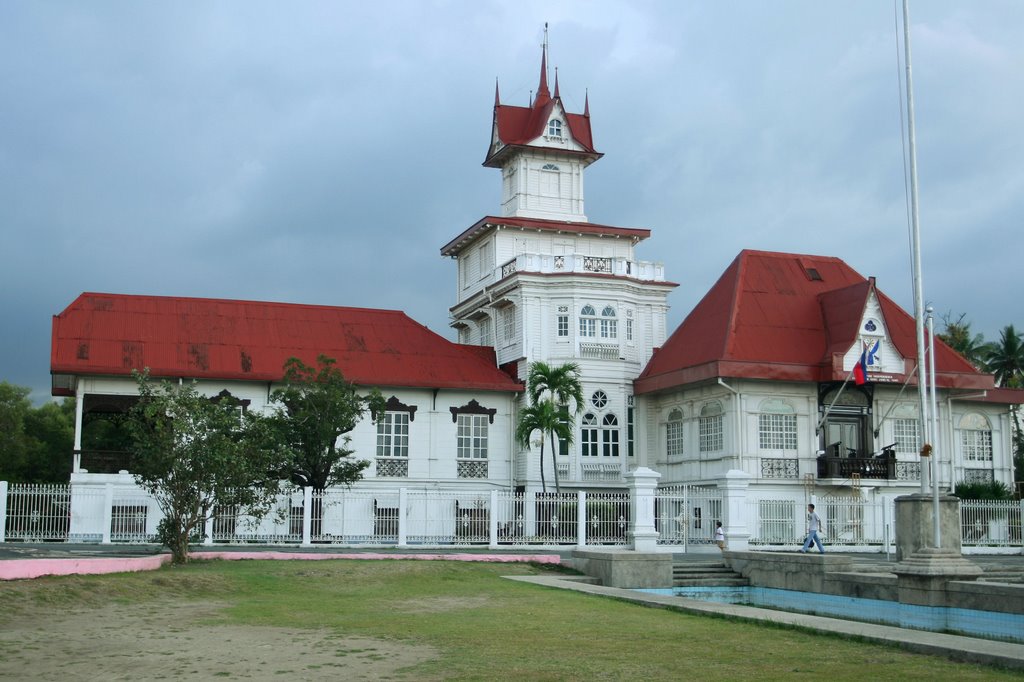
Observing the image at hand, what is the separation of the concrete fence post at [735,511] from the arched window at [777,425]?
29.8 ft

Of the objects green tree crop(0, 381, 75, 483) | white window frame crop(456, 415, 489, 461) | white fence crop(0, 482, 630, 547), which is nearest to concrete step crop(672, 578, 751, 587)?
white fence crop(0, 482, 630, 547)

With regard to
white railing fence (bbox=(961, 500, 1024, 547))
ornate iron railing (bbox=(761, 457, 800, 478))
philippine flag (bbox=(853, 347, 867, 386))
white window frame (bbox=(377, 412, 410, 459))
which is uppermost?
philippine flag (bbox=(853, 347, 867, 386))

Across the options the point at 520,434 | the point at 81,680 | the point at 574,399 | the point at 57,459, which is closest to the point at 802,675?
the point at 81,680

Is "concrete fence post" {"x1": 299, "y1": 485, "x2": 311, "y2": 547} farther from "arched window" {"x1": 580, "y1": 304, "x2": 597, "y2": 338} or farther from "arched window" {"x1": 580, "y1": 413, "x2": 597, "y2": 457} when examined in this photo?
"arched window" {"x1": 580, "y1": 304, "x2": 597, "y2": 338}

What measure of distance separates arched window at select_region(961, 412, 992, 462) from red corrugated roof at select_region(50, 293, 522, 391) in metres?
14.9

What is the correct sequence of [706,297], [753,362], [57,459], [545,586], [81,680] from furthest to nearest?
[57,459] < [706,297] < [753,362] < [545,586] < [81,680]

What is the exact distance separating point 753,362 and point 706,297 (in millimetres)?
6123

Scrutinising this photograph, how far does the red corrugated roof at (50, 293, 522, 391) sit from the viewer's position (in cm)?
3559

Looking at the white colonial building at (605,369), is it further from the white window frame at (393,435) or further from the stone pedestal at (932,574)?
the stone pedestal at (932,574)


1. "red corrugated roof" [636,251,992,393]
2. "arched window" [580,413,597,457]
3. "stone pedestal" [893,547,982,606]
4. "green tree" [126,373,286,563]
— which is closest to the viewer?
"stone pedestal" [893,547,982,606]

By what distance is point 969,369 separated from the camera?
37.6m

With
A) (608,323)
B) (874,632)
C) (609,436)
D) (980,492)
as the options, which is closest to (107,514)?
(609,436)

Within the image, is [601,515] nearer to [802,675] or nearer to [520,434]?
[520,434]

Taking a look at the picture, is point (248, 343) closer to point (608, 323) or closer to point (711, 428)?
point (608, 323)
